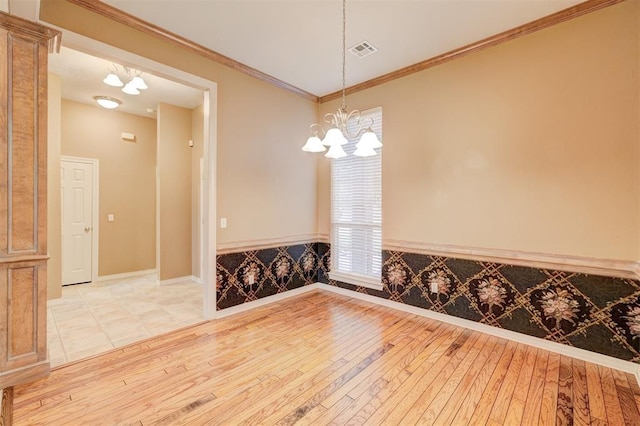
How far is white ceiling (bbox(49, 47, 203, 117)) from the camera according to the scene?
3.70m

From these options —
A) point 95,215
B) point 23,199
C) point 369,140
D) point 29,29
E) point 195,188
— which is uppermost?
point 29,29

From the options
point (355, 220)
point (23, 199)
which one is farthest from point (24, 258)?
point (355, 220)

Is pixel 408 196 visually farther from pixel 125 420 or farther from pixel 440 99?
pixel 125 420

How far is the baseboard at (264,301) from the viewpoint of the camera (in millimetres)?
3650

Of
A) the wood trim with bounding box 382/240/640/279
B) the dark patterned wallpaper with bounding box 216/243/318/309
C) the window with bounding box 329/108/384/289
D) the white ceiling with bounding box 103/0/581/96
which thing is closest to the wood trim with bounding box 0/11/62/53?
the white ceiling with bounding box 103/0/581/96

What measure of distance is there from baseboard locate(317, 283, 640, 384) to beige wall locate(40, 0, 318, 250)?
1787 millimetres

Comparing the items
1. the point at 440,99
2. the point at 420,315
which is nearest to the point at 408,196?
the point at 440,99

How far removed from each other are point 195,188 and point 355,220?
320cm

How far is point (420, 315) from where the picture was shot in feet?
12.1

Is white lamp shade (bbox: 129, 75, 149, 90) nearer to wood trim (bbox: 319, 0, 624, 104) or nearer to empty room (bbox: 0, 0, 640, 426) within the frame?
empty room (bbox: 0, 0, 640, 426)

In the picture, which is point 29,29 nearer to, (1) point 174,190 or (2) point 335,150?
(2) point 335,150

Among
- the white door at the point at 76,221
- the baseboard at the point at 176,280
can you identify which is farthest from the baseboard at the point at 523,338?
the white door at the point at 76,221

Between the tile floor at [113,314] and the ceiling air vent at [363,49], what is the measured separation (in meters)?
3.71

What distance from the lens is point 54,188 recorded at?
4195mm
